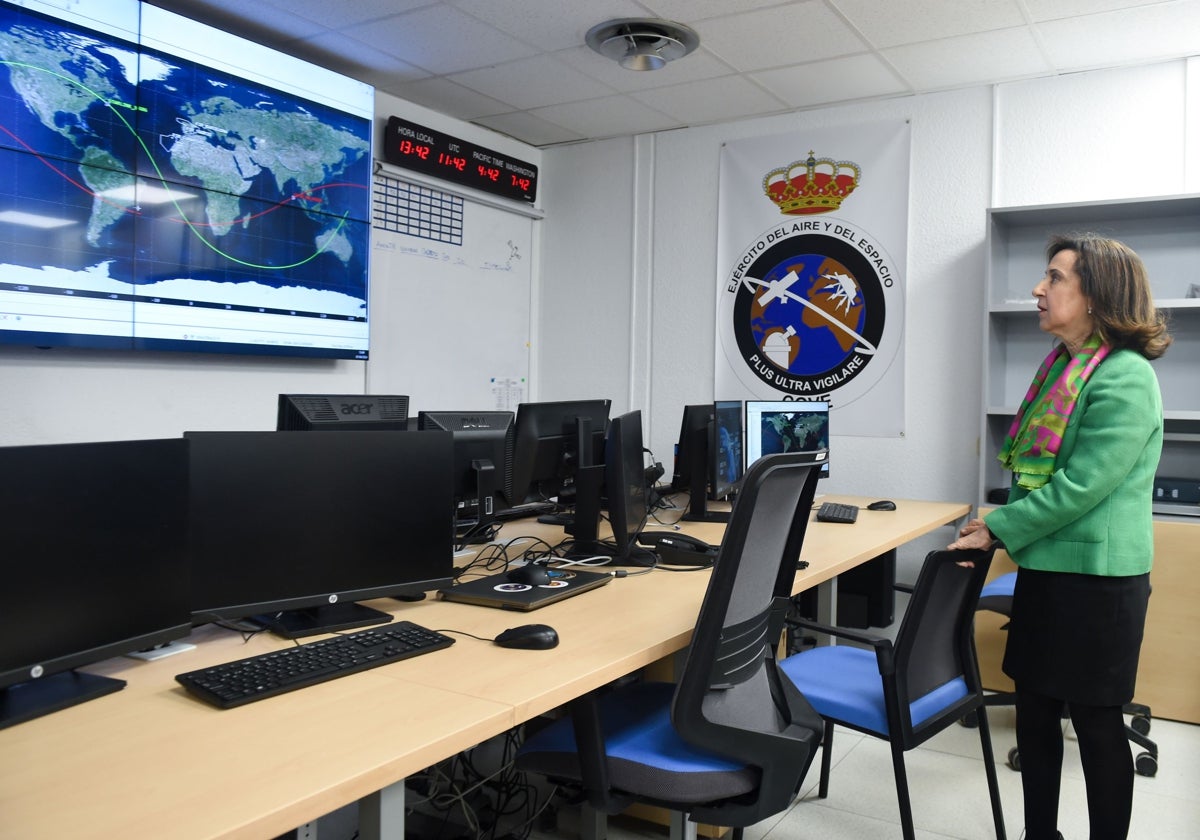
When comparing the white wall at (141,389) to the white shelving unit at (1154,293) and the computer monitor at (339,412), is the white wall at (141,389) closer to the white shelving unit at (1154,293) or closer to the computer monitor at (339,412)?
the computer monitor at (339,412)

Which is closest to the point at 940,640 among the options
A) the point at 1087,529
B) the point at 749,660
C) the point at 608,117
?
the point at 1087,529

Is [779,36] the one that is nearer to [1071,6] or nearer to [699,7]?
[699,7]

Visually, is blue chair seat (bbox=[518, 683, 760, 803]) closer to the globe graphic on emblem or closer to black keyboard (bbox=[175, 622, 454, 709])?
black keyboard (bbox=[175, 622, 454, 709])

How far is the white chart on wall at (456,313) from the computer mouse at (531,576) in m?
2.49

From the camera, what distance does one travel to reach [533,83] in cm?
421

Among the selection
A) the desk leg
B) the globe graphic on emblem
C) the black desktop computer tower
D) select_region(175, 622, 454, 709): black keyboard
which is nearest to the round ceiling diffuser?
the globe graphic on emblem

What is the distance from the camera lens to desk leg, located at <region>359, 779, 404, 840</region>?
44.9 inches

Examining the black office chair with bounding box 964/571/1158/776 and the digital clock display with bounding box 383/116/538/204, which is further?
the digital clock display with bounding box 383/116/538/204

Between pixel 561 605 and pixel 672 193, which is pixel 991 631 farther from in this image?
pixel 672 193

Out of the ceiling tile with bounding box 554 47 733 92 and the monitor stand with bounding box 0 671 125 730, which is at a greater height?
the ceiling tile with bounding box 554 47 733 92

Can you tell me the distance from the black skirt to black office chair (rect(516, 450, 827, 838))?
2.17 feet

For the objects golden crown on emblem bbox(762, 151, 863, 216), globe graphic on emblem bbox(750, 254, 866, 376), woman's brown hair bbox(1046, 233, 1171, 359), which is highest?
golden crown on emblem bbox(762, 151, 863, 216)

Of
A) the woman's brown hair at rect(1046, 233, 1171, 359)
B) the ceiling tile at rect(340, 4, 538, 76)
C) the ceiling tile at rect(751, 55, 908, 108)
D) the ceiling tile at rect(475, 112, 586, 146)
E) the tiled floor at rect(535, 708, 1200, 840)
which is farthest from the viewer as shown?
the ceiling tile at rect(475, 112, 586, 146)

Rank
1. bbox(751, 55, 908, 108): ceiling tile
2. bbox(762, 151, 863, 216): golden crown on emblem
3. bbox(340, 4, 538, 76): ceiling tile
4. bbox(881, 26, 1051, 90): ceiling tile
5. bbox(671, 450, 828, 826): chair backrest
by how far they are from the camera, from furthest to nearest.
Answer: bbox(762, 151, 863, 216): golden crown on emblem < bbox(751, 55, 908, 108): ceiling tile < bbox(881, 26, 1051, 90): ceiling tile < bbox(340, 4, 538, 76): ceiling tile < bbox(671, 450, 828, 826): chair backrest
